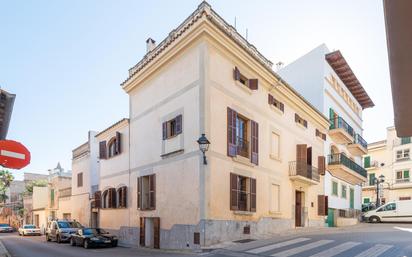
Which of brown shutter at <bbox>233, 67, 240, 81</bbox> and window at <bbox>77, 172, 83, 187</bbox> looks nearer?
brown shutter at <bbox>233, 67, 240, 81</bbox>

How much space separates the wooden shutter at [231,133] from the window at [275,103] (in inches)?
170

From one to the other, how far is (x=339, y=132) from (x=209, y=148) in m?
17.1

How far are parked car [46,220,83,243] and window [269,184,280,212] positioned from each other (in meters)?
13.7

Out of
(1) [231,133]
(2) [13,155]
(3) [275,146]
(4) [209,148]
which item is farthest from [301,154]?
(2) [13,155]

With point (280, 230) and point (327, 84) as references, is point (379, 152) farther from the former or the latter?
point (280, 230)

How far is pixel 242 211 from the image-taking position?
16.5 metres

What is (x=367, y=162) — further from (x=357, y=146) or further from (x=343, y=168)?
(x=343, y=168)

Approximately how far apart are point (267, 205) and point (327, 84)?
14053mm

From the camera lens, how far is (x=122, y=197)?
72.7ft

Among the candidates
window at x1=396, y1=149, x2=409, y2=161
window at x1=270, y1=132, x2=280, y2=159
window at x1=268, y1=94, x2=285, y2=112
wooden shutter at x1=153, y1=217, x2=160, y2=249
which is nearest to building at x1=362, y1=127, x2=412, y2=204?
window at x1=396, y1=149, x2=409, y2=161

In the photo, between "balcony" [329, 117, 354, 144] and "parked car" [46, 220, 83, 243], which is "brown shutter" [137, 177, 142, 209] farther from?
"balcony" [329, 117, 354, 144]

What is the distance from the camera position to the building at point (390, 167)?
1826 inches

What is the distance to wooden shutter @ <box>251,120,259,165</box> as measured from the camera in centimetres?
1797

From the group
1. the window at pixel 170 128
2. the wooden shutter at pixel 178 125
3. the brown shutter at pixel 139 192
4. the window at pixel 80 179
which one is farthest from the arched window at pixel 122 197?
the window at pixel 80 179
